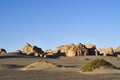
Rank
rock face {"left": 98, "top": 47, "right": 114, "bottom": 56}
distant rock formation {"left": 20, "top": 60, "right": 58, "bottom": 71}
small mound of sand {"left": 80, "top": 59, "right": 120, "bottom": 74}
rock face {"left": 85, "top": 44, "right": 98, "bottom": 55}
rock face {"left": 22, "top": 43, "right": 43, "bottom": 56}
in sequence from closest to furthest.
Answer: small mound of sand {"left": 80, "top": 59, "right": 120, "bottom": 74} → distant rock formation {"left": 20, "top": 60, "right": 58, "bottom": 71} → rock face {"left": 85, "top": 44, "right": 98, "bottom": 55} → rock face {"left": 22, "top": 43, "right": 43, "bottom": 56} → rock face {"left": 98, "top": 47, "right": 114, "bottom": 56}

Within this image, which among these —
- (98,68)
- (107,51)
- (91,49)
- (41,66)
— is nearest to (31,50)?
(91,49)

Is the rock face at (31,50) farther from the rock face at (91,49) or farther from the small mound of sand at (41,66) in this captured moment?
the small mound of sand at (41,66)

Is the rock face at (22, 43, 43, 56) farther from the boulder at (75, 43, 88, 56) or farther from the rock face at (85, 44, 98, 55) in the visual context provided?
the rock face at (85, 44, 98, 55)

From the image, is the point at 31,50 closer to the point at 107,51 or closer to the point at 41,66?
the point at 107,51

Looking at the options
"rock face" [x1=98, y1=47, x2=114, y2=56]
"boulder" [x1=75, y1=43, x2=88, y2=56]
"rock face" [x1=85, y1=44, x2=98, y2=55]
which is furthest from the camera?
"rock face" [x1=98, y1=47, x2=114, y2=56]

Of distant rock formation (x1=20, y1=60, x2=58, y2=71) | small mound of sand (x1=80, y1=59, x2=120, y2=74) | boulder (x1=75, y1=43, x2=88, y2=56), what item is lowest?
small mound of sand (x1=80, y1=59, x2=120, y2=74)

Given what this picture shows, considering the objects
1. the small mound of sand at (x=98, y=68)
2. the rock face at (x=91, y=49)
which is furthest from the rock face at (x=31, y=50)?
the small mound of sand at (x=98, y=68)

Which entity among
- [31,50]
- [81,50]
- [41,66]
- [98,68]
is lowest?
[98,68]

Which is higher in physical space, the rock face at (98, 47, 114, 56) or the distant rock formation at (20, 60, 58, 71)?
the rock face at (98, 47, 114, 56)

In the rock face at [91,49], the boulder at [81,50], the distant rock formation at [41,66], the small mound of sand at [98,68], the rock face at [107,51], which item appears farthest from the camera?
the rock face at [107,51]

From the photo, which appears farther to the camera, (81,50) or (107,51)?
(107,51)

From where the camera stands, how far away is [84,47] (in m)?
71.3

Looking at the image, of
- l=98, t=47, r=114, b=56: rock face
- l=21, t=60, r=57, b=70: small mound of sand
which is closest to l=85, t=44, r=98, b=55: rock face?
l=98, t=47, r=114, b=56: rock face

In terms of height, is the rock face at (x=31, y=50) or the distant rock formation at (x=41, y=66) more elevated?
the rock face at (x=31, y=50)
